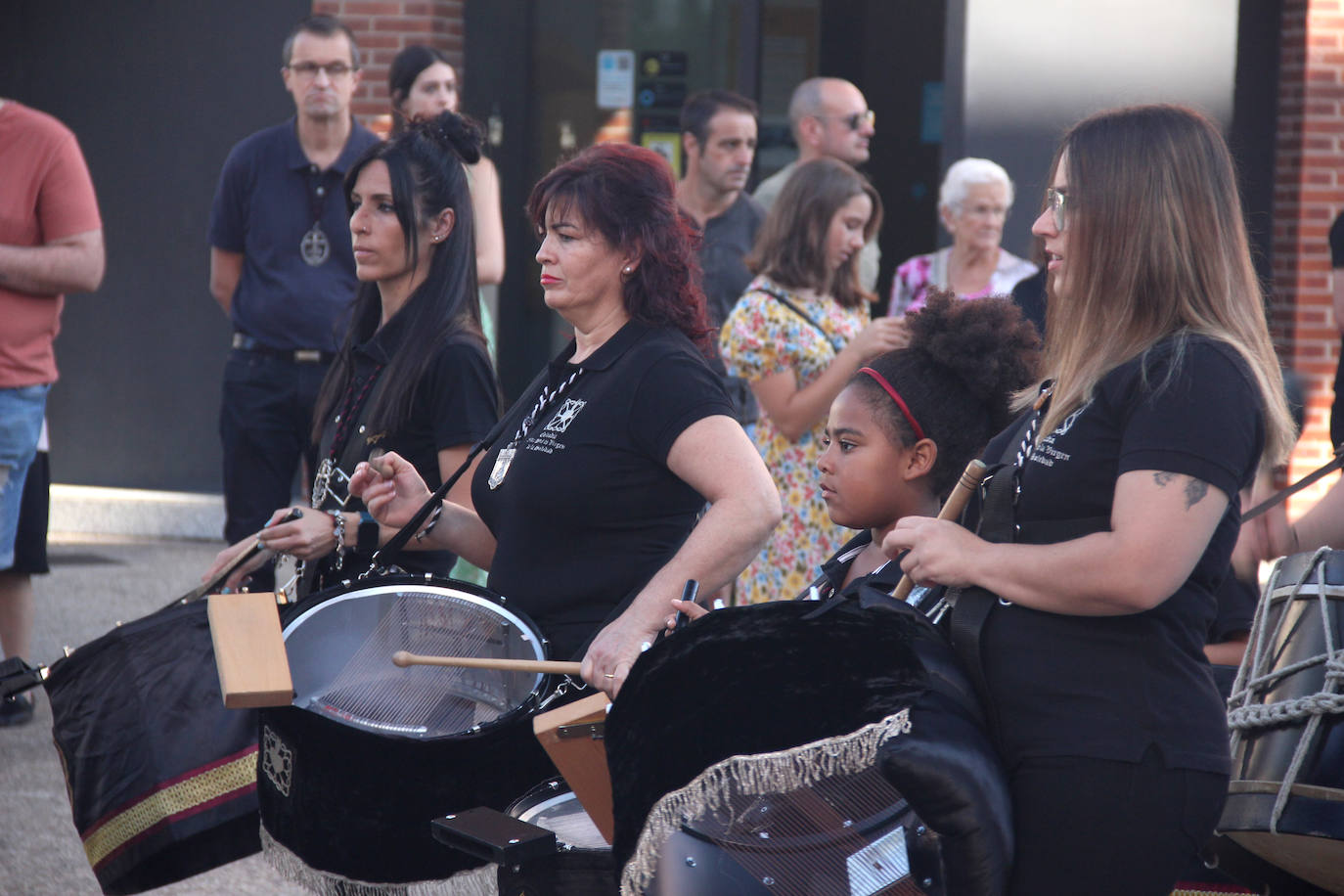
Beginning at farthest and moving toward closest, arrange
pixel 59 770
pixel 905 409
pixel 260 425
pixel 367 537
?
1. pixel 260 425
2. pixel 59 770
3. pixel 367 537
4. pixel 905 409

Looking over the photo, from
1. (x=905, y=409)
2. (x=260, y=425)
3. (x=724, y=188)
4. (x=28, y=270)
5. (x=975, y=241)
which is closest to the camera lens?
(x=905, y=409)

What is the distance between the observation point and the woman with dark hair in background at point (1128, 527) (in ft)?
6.54

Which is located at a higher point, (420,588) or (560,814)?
(420,588)

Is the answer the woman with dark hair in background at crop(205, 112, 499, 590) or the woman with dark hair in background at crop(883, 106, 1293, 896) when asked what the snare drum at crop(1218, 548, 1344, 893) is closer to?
the woman with dark hair in background at crop(883, 106, 1293, 896)

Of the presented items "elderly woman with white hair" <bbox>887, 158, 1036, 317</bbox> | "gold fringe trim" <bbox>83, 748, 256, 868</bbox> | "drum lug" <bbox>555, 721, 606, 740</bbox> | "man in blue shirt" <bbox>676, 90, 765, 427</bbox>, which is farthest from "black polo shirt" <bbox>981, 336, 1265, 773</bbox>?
"man in blue shirt" <bbox>676, 90, 765, 427</bbox>

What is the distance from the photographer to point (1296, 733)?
2398 mm

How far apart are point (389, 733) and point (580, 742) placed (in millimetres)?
418

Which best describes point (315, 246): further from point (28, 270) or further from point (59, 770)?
point (59, 770)

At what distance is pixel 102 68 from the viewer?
363 inches

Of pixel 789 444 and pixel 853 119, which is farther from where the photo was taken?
pixel 853 119

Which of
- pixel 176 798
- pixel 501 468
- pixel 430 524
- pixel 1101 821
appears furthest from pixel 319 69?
pixel 1101 821

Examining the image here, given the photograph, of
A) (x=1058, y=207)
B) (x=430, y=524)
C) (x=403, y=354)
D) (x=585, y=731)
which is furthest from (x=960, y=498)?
(x=403, y=354)

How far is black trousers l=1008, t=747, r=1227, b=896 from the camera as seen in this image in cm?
202

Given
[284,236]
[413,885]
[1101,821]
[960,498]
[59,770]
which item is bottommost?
[59,770]
